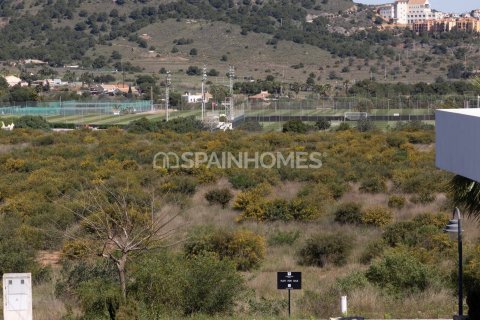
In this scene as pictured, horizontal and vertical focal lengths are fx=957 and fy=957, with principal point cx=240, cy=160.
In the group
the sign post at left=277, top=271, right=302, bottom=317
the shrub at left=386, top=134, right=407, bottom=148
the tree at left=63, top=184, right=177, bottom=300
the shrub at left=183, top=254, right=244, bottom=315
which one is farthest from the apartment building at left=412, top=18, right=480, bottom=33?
the shrub at left=183, top=254, right=244, bottom=315

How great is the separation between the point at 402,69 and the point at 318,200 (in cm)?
9450

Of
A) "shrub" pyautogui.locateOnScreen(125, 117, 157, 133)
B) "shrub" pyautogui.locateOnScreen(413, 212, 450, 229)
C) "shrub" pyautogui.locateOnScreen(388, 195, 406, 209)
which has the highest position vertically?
"shrub" pyautogui.locateOnScreen(125, 117, 157, 133)

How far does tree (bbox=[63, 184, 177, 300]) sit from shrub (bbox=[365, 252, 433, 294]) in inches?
148

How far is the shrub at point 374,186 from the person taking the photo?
28.9 meters

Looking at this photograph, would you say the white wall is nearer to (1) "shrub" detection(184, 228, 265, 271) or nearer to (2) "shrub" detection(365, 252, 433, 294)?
(2) "shrub" detection(365, 252, 433, 294)

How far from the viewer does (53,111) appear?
73062 mm

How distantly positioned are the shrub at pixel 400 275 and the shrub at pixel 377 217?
6614 mm

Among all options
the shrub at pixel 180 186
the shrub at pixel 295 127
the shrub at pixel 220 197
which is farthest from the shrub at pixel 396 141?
the shrub at pixel 220 197

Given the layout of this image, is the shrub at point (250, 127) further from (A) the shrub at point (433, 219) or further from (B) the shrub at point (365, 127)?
(A) the shrub at point (433, 219)

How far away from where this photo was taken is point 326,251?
1984 centimetres

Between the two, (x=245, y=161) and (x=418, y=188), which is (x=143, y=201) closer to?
(x=418, y=188)

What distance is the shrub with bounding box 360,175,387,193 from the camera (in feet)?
94.7

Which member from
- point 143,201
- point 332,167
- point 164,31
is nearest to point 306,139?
point 332,167

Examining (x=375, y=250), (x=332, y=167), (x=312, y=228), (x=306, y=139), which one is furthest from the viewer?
(x=306, y=139)
